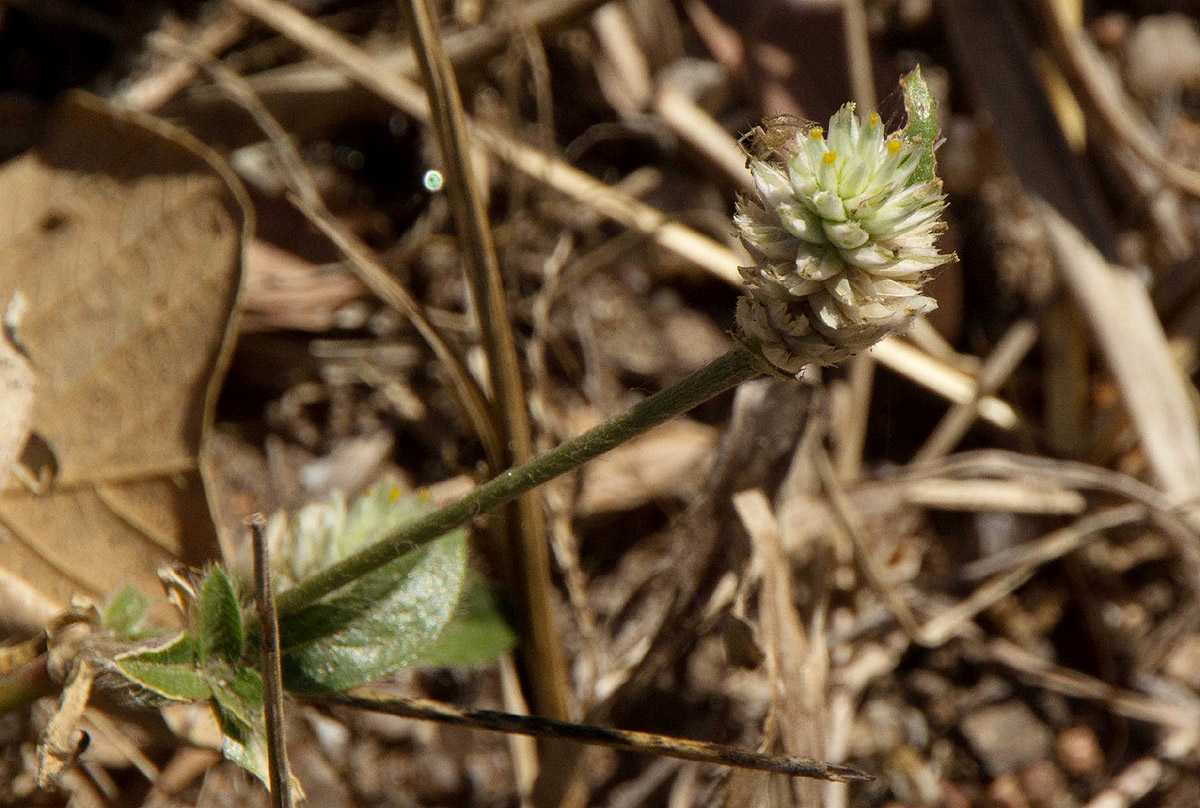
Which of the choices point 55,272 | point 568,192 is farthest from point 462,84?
point 55,272

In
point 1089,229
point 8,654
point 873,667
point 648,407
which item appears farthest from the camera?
point 1089,229

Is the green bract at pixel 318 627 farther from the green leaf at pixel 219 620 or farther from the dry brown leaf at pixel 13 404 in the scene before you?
the dry brown leaf at pixel 13 404

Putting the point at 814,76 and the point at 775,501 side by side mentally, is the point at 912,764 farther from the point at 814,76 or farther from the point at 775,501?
the point at 814,76

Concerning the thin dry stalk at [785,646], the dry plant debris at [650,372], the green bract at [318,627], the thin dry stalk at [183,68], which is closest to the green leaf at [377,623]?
the green bract at [318,627]

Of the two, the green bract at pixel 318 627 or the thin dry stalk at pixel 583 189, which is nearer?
the green bract at pixel 318 627

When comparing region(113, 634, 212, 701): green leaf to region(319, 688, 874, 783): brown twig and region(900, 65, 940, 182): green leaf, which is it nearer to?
region(319, 688, 874, 783): brown twig

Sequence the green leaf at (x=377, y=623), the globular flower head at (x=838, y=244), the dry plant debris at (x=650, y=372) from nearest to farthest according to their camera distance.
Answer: the globular flower head at (x=838, y=244) < the green leaf at (x=377, y=623) < the dry plant debris at (x=650, y=372)
